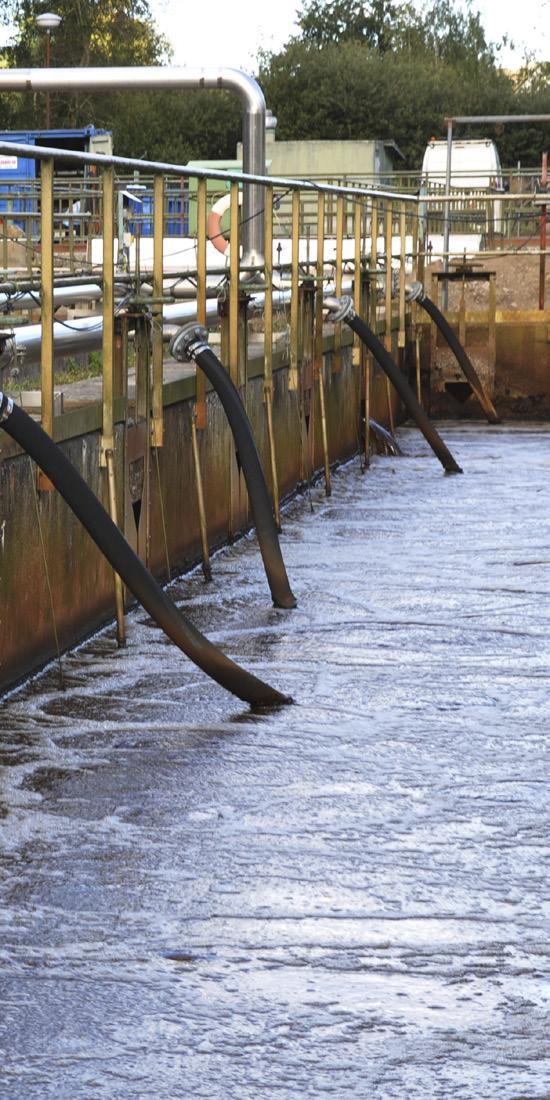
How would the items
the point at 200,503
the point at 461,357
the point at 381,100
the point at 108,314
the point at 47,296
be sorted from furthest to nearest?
the point at 381,100
the point at 461,357
the point at 200,503
the point at 108,314
the point at 47,296

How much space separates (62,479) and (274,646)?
6.80ft

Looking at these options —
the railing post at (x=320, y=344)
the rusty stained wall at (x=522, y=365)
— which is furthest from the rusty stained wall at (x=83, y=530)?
the rusty stained wall at (x=522, y=365)

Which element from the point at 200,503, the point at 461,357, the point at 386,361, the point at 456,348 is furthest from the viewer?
the point at 461,357

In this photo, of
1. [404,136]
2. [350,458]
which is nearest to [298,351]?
[350,458]

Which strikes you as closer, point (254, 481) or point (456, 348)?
point (254, 481)

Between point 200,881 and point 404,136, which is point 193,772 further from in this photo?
point 404,136

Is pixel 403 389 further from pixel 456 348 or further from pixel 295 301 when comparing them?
pixel 456 348

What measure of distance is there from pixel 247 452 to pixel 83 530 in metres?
1.43

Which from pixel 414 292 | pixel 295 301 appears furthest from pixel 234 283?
pixel 414 292

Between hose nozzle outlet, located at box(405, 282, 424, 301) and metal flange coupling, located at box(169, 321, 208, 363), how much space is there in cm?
952

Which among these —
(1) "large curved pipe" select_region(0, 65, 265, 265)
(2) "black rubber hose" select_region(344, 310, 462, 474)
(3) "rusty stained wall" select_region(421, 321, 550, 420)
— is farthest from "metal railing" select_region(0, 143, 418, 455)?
(3) "rusty stained wall" select_region(421, 321, 550, 420)

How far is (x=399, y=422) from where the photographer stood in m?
19.5

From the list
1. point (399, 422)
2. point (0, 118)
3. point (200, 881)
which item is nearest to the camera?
point (200, 881)

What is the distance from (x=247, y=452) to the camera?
9.29 meters
